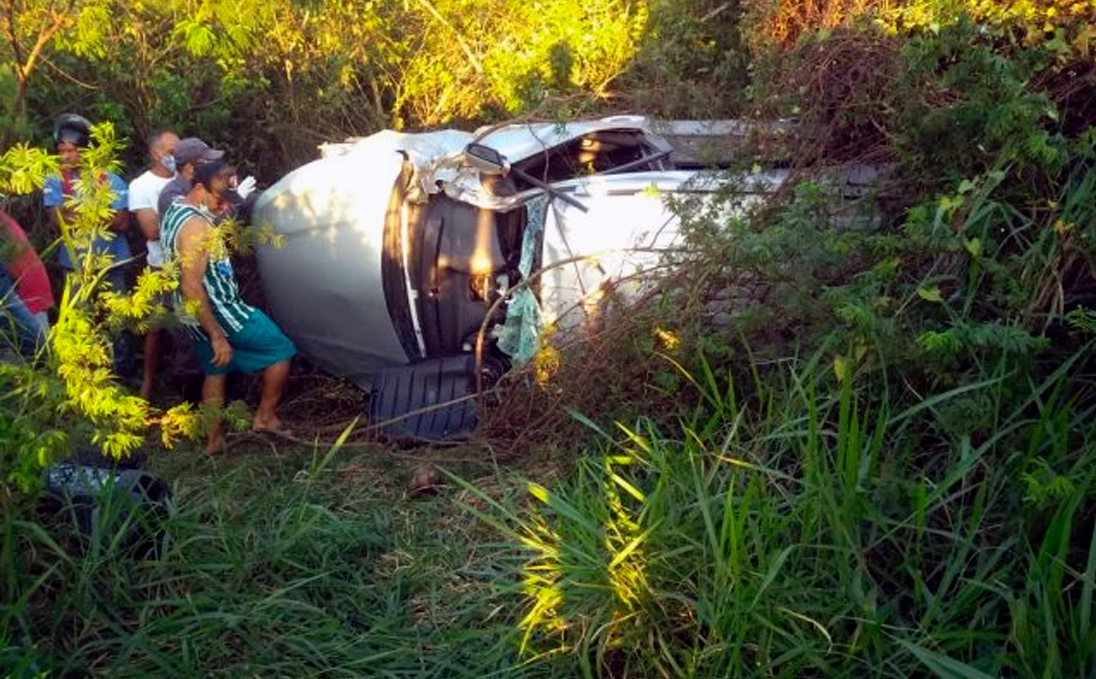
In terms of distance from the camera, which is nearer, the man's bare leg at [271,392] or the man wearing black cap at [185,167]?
the man wearing black cap at [185,167]

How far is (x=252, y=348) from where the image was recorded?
6969 mm

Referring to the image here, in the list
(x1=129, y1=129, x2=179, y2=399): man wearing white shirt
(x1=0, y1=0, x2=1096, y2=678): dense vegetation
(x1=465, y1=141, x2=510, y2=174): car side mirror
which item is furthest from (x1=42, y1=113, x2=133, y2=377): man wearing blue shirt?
(x1=465, y1=141, x2=510, y2=174): car side mirror

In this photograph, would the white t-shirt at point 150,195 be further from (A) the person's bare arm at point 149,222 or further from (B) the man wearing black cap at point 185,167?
(B) the man wearing black cap at point 185,167

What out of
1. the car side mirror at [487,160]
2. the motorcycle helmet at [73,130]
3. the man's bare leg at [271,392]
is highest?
the motorcycle helmet at [73,130]

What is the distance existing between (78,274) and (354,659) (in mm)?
1632

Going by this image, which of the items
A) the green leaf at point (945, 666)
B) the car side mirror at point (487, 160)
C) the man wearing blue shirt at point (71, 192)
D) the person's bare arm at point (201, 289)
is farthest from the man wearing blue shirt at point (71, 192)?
the green leaf at point (945, 666)

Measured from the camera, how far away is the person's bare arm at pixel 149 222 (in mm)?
7555

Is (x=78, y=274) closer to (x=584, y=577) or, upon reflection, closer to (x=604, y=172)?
(x=584, y=577)

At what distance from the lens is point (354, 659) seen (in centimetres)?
438

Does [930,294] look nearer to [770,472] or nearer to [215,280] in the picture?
[770,472]

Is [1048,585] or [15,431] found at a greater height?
[15,431]

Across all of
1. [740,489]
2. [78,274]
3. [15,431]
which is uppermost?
[78,274]

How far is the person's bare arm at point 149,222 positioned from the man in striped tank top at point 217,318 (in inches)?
24.9

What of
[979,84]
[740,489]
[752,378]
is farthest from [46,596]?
[979,84]
